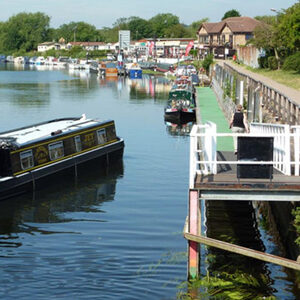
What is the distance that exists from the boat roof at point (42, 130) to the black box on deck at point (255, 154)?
1338 centimetres

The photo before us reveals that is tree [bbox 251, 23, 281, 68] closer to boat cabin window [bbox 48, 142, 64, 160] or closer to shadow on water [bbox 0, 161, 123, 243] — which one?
shadow on water [bbox 0, 161, 123, 243]

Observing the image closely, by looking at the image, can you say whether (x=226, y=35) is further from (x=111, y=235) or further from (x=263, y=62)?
(x=111, y=235)

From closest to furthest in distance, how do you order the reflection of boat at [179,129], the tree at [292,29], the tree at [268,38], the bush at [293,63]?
the reflection of boat at [179,129]
the tree at [292,29]
the bush at [293,63]
the tree at [268,38]

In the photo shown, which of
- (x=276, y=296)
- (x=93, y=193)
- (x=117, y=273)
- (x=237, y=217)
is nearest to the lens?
(x=276, y=296)

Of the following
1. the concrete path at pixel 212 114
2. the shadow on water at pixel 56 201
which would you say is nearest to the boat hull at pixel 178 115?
the concrete path at pixel 212 114

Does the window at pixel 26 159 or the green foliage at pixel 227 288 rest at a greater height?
the window at pixel 26 159

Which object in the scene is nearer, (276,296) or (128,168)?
(276,296)

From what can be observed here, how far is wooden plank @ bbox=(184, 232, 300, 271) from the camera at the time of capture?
50.1ft

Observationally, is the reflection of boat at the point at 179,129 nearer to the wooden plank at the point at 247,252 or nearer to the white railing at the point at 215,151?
the white railing at the point at 215,151

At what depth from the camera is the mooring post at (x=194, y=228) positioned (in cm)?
1580

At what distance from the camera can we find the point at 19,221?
82.1ft

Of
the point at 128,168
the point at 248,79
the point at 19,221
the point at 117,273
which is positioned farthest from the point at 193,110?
the point at 117,273

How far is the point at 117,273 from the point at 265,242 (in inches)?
202

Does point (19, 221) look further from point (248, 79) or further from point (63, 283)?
point (248, 79)
